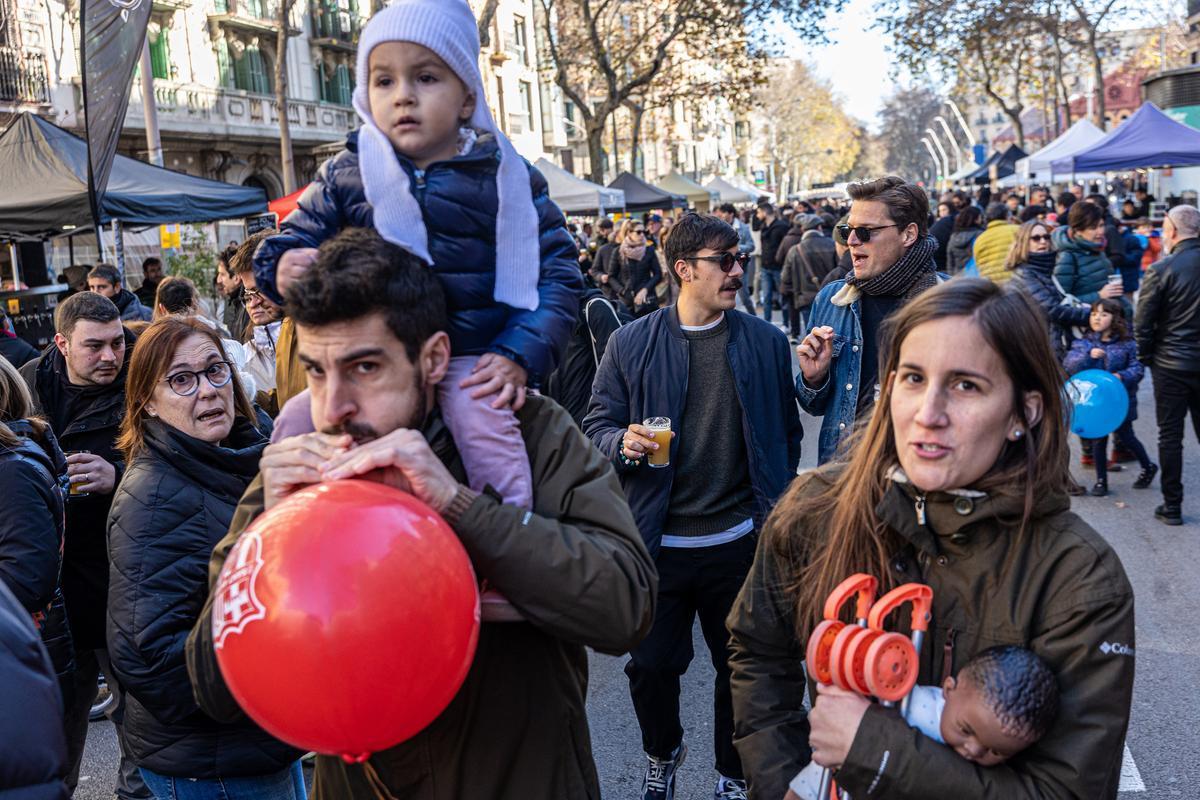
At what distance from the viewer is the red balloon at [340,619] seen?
1564 millimetres

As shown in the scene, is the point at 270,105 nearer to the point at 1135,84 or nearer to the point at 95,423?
the point at 95,423

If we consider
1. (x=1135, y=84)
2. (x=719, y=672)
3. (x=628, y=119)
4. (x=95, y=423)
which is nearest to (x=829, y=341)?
(x=719, y=672)

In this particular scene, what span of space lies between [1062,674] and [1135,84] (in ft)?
260

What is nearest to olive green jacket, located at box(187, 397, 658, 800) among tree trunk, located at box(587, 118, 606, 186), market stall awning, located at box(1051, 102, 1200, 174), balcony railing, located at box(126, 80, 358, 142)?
market stall awning, located at box(1051, 102, 1200, 174)

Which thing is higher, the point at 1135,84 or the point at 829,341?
the point at 1135,84

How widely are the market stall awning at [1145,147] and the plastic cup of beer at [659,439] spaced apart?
15.7m

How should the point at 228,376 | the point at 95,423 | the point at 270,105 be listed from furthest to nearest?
the point at 270,105 → the point at 95,423 → the point at 228,376

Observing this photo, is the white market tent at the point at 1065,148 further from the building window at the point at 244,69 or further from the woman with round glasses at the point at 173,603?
the building window at the point at 244,69

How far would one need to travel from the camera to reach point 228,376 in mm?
3402

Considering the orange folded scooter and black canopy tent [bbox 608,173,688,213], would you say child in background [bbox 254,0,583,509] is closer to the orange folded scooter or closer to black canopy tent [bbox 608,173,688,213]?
the orange folded scooter

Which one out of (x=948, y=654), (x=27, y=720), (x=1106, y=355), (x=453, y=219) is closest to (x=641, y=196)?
(x=1106, y=355)

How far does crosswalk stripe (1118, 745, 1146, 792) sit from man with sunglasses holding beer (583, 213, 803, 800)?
1.52 m

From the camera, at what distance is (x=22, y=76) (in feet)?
73.1

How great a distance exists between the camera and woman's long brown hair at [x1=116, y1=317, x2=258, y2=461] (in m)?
3.25
